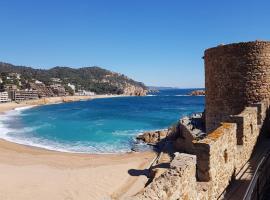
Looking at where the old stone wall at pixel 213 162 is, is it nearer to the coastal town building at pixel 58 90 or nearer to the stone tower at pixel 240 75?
the stone tower at pixel 240 75

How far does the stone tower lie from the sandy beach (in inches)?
252

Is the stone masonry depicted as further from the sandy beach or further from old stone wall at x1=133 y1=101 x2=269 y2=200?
the sandy beach

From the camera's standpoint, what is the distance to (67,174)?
20000 millimetres

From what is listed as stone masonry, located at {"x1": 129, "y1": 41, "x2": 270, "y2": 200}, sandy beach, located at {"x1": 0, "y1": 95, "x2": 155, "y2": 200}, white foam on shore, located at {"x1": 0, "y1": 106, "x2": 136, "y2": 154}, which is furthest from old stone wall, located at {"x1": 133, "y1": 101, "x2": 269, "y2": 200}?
white foam on shore, located at {"x1": 0, "y1": 106, "x2": 136, "y2": 154}

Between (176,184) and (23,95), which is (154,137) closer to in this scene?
(176,184)

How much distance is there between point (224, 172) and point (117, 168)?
49.2 ft

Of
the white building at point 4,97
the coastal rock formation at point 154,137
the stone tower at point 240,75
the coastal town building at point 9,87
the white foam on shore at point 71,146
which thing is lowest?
the white foam on shore at point 71,146

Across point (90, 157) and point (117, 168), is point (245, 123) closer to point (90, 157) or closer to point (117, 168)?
point (117, 168)

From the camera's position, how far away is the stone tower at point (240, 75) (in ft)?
32.7

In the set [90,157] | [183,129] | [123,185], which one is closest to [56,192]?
[123,185]

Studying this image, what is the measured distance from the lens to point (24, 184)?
1767cm

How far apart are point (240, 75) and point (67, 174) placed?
14017 mm

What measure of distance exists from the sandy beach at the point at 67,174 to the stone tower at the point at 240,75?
252 inches

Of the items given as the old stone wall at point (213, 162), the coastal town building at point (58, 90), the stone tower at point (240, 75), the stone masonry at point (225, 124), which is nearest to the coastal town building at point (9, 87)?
the coastal town building at point (58, 90)
